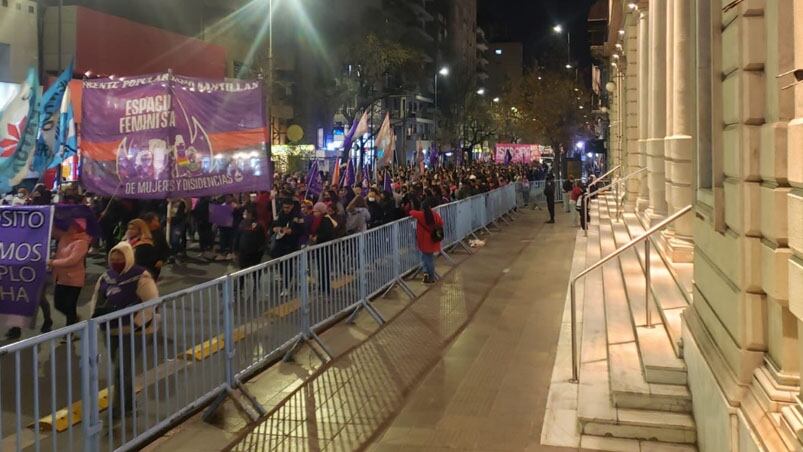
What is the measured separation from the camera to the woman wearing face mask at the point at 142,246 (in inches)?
330

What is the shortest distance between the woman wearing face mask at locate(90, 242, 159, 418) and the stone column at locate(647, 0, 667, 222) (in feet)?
30.2

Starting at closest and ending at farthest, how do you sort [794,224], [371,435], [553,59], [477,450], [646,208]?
[794,224], [477,450], [371,435], [646,208], [553,59]

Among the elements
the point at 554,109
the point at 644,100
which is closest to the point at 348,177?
the point at 644,100

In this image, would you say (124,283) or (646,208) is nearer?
(124,283)

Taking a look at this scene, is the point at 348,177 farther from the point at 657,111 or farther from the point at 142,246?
the point at 142,246

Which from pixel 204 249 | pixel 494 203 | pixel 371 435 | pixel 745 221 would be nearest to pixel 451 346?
pixel 371 435

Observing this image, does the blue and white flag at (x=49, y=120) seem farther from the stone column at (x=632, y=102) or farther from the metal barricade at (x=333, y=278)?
the stone column at (x=632, y=102)

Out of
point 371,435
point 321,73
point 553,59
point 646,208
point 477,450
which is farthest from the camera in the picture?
point 553,59

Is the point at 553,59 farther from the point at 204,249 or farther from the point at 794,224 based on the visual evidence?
the point at 794,224

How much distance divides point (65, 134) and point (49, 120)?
7.88ft

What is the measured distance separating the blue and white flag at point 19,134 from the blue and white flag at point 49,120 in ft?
1.20

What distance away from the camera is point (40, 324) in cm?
1009

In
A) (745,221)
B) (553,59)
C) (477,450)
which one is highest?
(553,59)

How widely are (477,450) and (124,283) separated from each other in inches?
135
